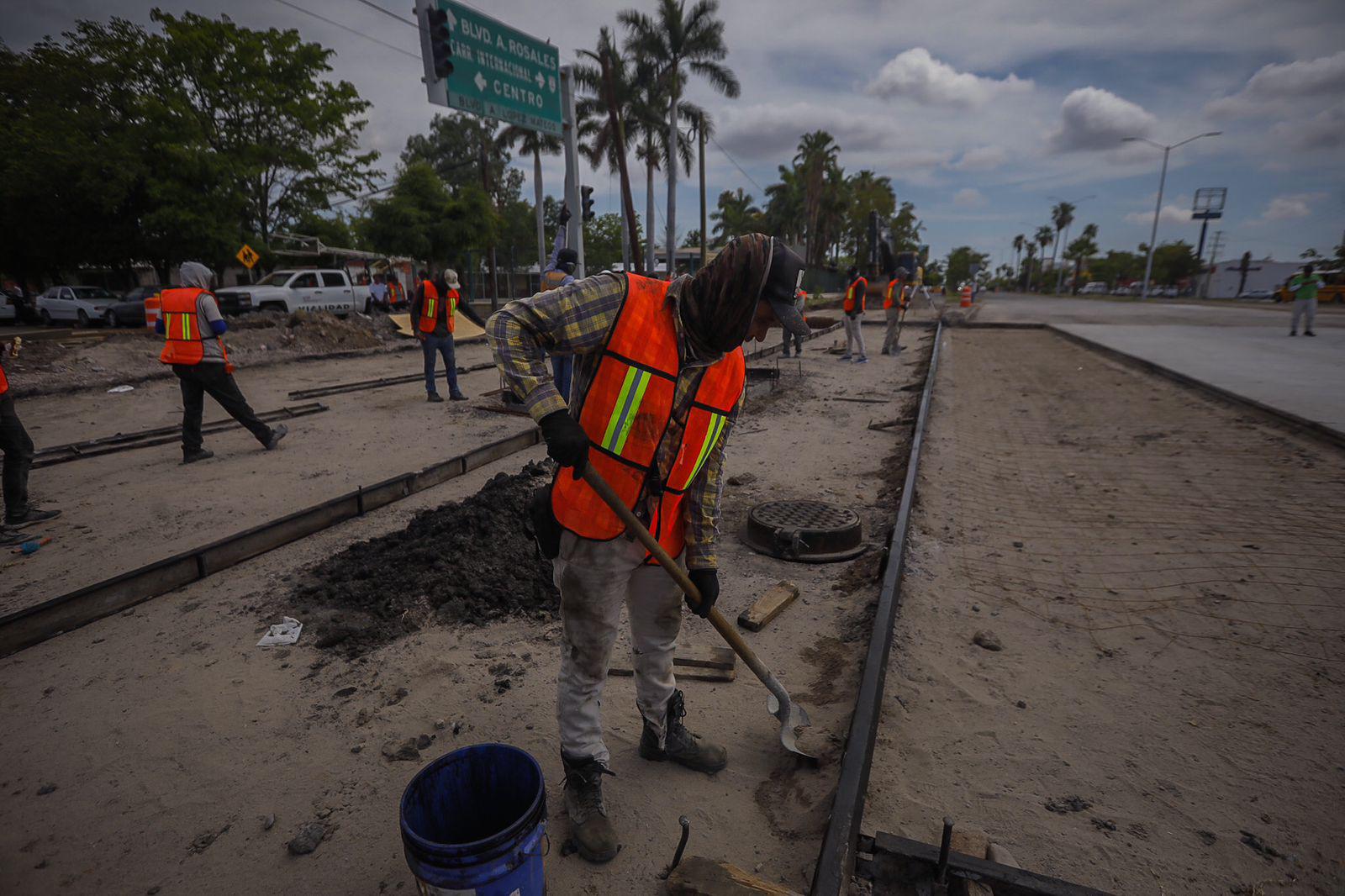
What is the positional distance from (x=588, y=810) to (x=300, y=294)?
2249 cm

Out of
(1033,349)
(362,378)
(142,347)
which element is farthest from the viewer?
(1033,349)

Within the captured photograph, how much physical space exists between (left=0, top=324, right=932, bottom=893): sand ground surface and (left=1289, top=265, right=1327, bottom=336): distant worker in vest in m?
18.3

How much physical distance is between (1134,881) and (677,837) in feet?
5.16

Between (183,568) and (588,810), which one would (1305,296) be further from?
(183,568)

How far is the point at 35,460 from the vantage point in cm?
684

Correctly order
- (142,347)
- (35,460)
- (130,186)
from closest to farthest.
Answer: (35,460) < (142,347) < (130,186)

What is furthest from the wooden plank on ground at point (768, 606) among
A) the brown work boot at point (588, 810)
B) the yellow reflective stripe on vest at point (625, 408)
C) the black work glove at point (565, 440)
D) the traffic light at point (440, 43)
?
the traffic light at point (440, 43)

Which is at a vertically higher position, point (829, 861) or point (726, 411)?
point (726, 411)

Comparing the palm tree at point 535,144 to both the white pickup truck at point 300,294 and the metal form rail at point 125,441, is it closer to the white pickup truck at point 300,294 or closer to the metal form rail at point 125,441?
the white pickup truck at point 300,294

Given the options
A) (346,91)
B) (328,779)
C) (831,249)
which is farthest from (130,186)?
(831,249)

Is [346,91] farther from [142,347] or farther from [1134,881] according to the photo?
[1134,881]

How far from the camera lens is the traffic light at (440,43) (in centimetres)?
1051

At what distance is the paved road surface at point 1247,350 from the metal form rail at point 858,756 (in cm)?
712

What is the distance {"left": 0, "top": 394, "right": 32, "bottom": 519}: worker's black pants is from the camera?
4.98m
